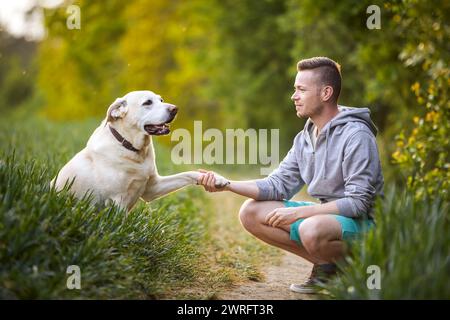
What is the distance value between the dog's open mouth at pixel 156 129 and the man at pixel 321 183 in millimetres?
572

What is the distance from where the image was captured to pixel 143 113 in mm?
5035

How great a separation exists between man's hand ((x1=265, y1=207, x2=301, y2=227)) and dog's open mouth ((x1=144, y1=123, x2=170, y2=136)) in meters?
1.27

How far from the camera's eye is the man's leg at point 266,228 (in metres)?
4.50

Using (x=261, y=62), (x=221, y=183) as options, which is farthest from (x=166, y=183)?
(x=261, y=62)

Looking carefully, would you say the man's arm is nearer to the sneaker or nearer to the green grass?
the green grass

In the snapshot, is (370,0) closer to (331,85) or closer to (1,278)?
(331,85)

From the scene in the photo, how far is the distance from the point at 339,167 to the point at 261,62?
1537 cm

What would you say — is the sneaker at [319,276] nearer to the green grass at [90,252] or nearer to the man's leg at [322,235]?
the man's leg at [322,235]

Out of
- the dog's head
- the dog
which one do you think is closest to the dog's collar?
the dog

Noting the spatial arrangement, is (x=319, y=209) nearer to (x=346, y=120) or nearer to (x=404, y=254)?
(x=346, y=120)

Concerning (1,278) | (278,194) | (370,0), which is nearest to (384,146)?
(370,0)

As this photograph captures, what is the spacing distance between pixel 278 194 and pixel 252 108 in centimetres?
1595

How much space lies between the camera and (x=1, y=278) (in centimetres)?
339
